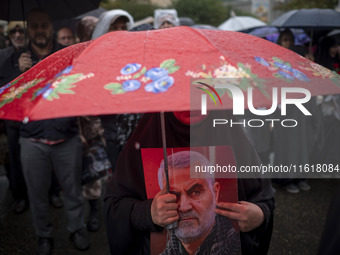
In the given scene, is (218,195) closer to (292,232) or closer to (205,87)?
(205,87)

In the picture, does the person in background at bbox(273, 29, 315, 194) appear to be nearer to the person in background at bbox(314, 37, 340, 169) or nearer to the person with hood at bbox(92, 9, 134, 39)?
the person in background at bbox(314, 37, 340, 169)

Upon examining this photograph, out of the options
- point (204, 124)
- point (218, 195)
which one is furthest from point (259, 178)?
point (204, 124)

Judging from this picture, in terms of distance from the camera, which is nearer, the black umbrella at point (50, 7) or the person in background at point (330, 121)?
the black umbrella at point (50, 7)

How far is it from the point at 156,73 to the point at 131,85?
3.5 inches

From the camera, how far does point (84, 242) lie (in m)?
3.09

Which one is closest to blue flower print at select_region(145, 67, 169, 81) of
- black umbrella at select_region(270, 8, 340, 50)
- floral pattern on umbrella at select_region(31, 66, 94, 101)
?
floral pattern on umbrella at select_region(31, 66, 94, 101)

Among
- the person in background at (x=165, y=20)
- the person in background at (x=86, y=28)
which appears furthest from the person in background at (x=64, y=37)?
the person in background at (x=165, y=20)

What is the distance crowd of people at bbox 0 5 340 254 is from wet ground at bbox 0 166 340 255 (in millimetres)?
128

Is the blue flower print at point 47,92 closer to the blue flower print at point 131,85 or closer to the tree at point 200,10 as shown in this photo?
the blue flower print at point 131,85

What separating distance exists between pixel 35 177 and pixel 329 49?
4.39 metres

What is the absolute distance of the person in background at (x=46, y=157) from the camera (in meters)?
2.79

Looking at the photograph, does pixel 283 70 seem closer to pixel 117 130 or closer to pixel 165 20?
pixel 117 130

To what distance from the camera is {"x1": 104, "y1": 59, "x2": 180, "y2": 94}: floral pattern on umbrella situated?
994mm

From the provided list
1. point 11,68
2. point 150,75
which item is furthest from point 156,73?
point 11,68
